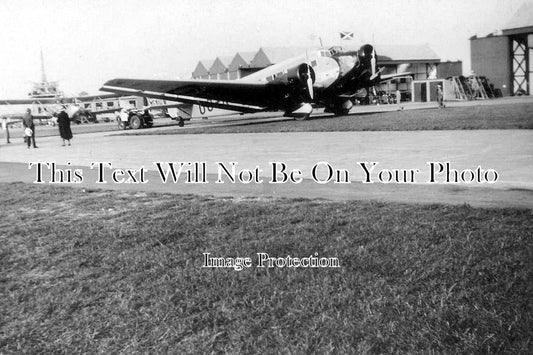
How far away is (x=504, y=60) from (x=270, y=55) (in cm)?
3270

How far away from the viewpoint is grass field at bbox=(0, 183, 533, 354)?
10.3 ft

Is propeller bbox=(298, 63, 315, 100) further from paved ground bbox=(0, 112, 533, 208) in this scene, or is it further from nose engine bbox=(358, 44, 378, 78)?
paved ground bbox=(0, 112, 533, 208)

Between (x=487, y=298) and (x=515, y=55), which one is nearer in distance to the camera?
(x=487, y=298)

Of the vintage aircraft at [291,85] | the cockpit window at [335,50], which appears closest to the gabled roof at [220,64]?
the vintage aircraft at [291,85]

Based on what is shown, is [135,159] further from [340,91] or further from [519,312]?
[340,91]

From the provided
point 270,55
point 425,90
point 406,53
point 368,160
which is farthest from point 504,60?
point 368,160

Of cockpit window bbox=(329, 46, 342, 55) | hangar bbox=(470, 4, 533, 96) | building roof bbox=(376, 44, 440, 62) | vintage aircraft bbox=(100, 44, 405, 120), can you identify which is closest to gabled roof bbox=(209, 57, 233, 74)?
building roof bbox=(376, 44, 440, 62)

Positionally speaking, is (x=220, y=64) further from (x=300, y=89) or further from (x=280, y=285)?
(x=280, y=285)

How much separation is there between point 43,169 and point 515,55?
53.6m

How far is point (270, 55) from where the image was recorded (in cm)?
7306

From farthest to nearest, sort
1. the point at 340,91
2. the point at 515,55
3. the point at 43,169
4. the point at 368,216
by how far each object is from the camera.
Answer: the point at 515,55, the point at 340,91, the point at 43,169, the point at 368,216

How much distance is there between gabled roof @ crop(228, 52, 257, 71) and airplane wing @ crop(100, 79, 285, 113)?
47580mm

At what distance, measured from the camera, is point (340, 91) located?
28.3 m

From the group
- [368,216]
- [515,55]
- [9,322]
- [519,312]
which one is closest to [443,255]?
[519,312]
